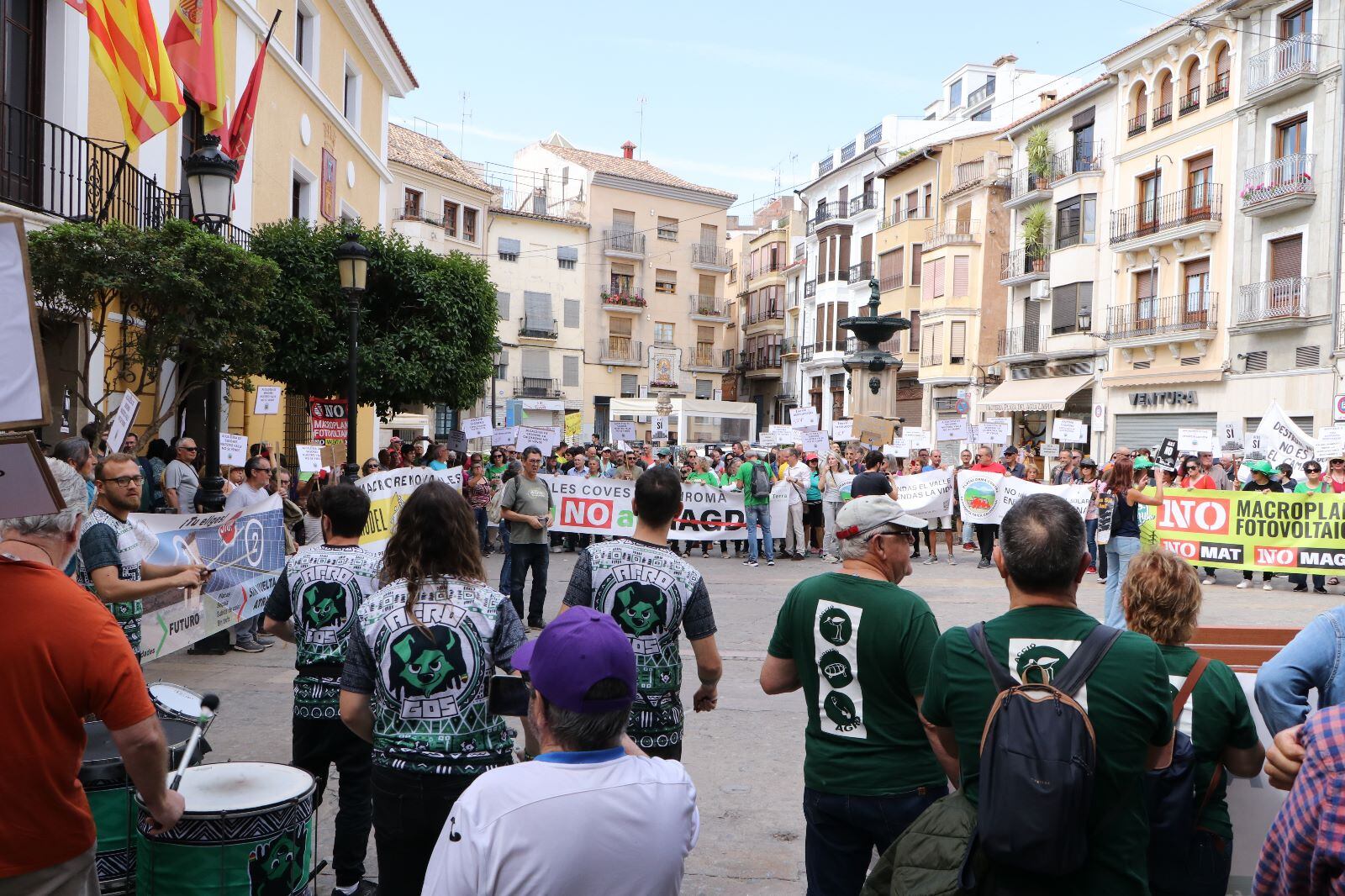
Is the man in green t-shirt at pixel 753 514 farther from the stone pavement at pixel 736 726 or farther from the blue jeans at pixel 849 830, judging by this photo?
the blue jeans at pixel 849 830

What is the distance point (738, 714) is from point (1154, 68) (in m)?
32.6

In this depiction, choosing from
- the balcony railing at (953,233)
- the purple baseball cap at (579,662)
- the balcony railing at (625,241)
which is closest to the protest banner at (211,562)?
the purple baseball cap at (579,662)

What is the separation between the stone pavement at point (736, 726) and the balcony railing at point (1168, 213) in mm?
20217

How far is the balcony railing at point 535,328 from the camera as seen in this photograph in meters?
56.8

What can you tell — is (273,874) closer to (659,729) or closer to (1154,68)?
(659,729)

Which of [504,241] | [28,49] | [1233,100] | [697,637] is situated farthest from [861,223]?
[697,637]

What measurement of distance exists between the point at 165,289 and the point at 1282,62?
1154 inches

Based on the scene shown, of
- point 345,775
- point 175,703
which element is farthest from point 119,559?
point 345,775

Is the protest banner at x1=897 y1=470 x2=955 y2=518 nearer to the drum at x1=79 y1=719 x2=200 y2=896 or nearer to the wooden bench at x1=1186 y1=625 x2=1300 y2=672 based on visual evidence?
the wooden bench at x1=1186 y1=625 x2=1300 y2=672

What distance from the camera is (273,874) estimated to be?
3.51 meters

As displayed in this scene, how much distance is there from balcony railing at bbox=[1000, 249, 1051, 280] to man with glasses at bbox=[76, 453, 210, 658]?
37.1m

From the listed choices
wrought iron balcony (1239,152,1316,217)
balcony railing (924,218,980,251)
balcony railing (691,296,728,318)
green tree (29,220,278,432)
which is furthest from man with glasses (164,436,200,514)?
balcony railing (691,296,728,318)

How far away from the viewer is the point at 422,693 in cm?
338

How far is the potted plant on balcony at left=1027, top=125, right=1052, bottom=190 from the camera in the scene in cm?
3862
